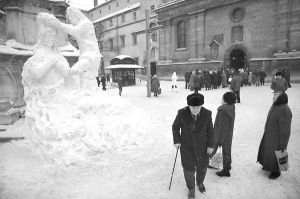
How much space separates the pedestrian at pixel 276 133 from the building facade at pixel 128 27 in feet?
99.7

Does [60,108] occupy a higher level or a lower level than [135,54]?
lower

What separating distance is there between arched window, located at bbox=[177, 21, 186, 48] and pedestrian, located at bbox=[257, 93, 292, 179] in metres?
23.6

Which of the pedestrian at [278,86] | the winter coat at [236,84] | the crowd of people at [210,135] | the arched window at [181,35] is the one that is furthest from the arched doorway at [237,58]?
the crowd of people at [210,135]

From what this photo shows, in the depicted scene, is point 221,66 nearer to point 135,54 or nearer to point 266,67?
point 266,67

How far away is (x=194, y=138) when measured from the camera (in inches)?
110

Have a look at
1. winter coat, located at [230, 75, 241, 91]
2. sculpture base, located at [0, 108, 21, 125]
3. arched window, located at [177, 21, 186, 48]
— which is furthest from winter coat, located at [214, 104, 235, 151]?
arched window, located at [177, 21, 186, 48]

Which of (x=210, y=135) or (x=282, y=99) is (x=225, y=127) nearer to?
(x=210, y=135)

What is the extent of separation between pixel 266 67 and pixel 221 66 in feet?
14.6

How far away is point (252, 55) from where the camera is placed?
19828 mm

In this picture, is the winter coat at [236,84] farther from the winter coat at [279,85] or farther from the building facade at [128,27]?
the building facade at [128,27]

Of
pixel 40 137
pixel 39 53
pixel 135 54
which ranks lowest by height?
pixel 40 137

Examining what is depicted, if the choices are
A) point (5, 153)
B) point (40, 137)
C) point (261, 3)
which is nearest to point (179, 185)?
point (40, 137)

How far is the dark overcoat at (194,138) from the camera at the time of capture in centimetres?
279

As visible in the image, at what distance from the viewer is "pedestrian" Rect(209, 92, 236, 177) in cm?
333
